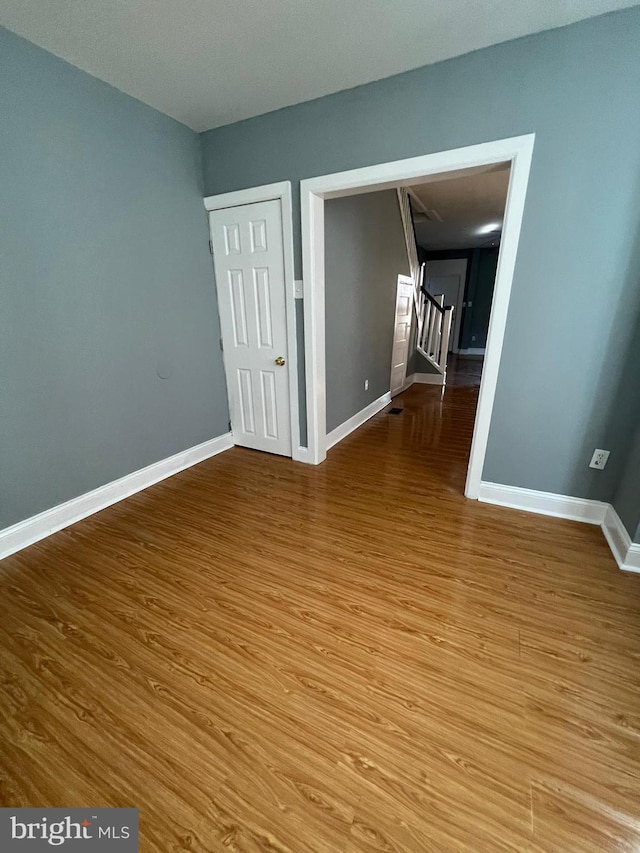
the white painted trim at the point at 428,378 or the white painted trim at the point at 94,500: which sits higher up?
the white painted trim at the point at 428,378

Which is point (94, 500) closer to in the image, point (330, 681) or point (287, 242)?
point (330, 681)

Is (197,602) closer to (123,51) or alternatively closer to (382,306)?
(123,51)

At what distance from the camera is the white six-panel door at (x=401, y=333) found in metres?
4.76

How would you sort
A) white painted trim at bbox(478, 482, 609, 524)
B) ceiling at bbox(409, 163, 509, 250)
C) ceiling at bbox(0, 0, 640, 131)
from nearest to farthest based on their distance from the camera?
1. ceiling at bbox(0, 0, 640, 131)
2. white painted trim at bbox(478, 482, 609, 524)
3. ceiling at bbox(409, 163, 509, 250)

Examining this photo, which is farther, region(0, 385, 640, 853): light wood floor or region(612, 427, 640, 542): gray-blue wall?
region(612, 427, 640, 542): gray-blue wall

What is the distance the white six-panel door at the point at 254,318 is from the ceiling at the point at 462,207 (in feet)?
4.44

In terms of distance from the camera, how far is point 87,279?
2.10m

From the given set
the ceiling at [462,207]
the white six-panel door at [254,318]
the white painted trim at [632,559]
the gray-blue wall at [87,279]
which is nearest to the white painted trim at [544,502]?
the white painted trim at [632,559]

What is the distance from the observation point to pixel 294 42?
1747 millimetres

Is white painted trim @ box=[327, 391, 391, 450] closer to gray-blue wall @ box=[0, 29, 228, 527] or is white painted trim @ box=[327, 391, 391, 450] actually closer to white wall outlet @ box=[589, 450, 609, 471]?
gray-blue wall @ box=[0, 29, 228, 527]

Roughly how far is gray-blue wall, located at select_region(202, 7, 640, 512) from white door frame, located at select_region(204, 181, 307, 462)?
187mm

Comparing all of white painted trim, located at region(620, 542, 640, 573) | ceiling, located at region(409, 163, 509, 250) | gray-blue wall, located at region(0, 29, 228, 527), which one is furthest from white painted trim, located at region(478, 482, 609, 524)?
gray-blue wall, located at region(0, 29, 228, 527)

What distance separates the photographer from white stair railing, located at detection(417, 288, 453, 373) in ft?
19.2

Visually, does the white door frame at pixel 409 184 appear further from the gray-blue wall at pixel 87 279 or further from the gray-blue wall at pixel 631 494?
the gray-blue wall at pixel 87 279
